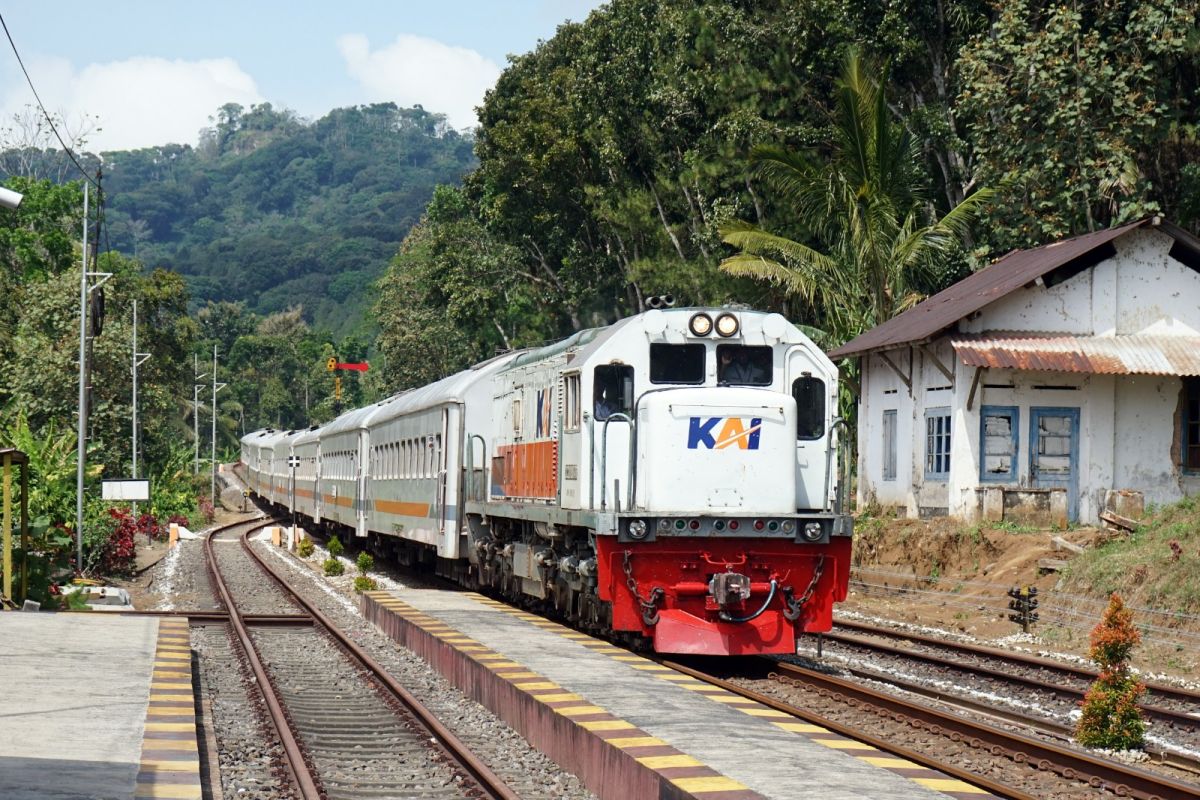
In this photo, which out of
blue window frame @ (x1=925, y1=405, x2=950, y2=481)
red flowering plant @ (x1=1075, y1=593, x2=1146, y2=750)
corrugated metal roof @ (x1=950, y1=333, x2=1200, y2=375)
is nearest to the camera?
red flowering plant @ (x1=1075, y1=593, x2=1146, y2=750)

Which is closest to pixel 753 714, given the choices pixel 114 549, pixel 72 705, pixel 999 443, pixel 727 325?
pixel 727 325

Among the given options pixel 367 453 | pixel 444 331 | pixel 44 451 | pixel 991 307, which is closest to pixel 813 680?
pixel 991 307

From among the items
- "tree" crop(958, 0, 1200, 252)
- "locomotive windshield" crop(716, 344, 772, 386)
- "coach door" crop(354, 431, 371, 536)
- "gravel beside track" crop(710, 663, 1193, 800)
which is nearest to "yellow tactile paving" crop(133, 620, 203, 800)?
"gravel beside track" crop(710, 663, 1193, 800)

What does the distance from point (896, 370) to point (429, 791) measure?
20.2 metres

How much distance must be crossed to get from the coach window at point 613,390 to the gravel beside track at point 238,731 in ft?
14.0

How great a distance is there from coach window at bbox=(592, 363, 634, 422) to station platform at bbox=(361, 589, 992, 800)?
7.81ft

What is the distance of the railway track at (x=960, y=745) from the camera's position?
9.27 m

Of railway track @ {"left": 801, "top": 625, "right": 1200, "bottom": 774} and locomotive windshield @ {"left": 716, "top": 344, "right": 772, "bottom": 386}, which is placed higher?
locomotive windshield @ {"left": 716, "top": 344, "right": 772, "bottom": 386}

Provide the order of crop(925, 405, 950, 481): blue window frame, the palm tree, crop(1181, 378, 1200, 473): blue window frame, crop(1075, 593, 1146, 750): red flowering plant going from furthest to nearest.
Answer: the palm tree, crop(925, 405, 950, 481): blue window frame, crop(1181, 378, 1200, 473): blue window frame, crop(1075, 593, 1146, 750): red flowering plant

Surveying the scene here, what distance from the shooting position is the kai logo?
14.3m

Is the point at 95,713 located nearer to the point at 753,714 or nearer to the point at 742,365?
the point at 753,714

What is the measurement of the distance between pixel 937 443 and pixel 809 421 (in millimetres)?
12495

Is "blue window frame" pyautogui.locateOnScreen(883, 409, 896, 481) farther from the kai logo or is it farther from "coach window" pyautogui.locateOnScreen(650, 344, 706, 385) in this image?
the kai logo

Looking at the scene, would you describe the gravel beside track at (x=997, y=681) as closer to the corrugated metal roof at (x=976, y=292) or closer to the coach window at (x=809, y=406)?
the coach window at (x=809, y=406)
